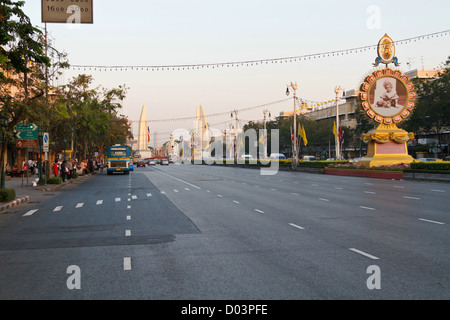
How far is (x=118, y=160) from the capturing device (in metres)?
57.5

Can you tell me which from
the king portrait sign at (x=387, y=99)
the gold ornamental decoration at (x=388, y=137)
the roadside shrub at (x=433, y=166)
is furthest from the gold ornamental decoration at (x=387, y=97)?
the roadside shrub at (x=433, y=166)

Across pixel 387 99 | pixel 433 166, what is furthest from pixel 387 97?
pixel 433 166

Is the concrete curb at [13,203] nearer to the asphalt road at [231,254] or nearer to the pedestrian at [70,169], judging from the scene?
the asphalt road at [231,254]

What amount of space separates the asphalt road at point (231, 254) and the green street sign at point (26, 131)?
1105 centimetres

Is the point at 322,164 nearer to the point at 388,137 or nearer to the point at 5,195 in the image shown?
the point at 388,137

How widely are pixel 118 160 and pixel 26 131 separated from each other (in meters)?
30.5

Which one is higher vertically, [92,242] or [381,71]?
[381,71]

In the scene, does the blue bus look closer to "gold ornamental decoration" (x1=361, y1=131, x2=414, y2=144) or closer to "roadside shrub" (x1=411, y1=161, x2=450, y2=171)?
"gold ornamental decoration" (x1=361, y1=131, x2=414, y2=144)

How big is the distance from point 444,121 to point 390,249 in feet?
184

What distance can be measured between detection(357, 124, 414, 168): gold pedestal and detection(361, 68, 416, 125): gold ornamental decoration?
1620 mm

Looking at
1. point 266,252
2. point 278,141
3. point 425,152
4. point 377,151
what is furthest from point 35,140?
point 278,141

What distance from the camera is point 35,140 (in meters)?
27.3

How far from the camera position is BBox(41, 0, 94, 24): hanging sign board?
474 inches
